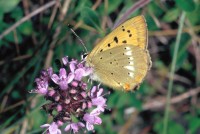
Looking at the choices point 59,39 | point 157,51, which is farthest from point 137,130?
point 59,39

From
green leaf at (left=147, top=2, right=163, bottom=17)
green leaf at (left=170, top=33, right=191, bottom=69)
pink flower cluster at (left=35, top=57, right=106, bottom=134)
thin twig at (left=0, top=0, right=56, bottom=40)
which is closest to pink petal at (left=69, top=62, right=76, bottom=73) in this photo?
pink flower cluster at (left=35, top=57, right=106, bottom=134)

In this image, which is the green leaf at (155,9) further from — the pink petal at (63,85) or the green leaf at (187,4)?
the pink petal at (63,85)

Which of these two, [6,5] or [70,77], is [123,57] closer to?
[70,77]

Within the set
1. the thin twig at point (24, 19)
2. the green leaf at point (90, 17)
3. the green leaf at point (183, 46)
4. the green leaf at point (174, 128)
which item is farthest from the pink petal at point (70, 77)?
the green leaf at point (174, 128)

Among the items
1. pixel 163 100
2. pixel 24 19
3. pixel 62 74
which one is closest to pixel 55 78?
pixel 62 74

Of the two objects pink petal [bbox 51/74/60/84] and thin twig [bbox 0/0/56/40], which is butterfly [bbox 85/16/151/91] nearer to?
pink petal [bbox 51/74/60/84]

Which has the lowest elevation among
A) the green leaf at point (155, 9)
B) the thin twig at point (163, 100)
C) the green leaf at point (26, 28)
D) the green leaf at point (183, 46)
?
the thin twig at point (163, 100)
